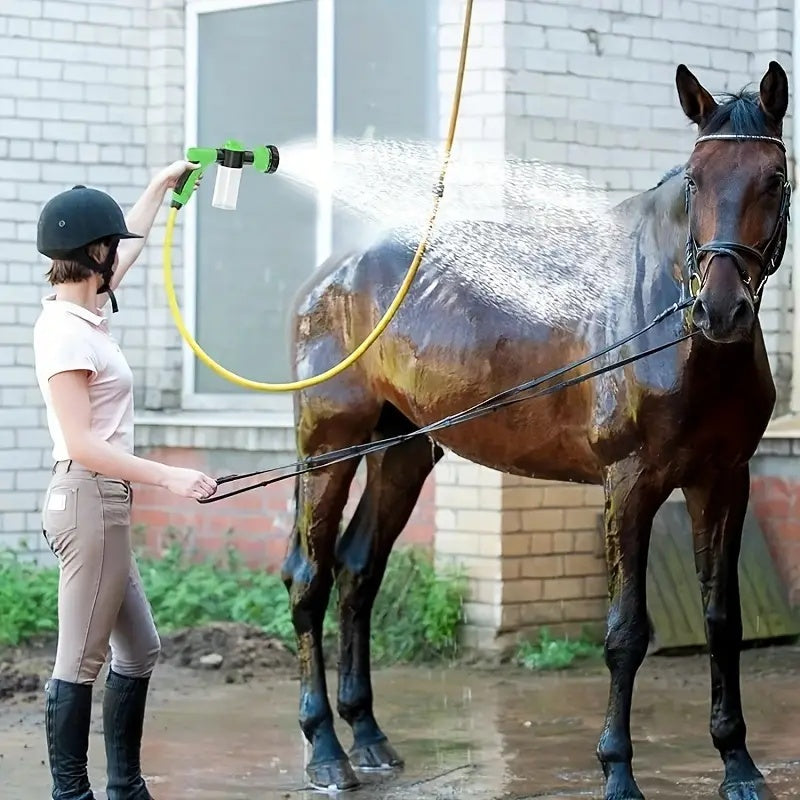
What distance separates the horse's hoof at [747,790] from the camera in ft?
18.6

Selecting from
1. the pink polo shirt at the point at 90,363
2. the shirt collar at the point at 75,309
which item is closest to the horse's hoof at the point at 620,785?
the pink polo shirt at the point at 90,363

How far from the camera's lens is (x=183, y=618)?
9.26 m

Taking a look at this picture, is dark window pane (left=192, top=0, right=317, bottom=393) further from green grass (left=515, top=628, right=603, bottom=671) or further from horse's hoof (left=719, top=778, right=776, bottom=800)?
horse's hoof (left=719, top=778, right=776, bottom=800)

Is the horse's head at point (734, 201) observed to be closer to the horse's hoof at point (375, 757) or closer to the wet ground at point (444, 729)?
the wet ground at point (444, 729)

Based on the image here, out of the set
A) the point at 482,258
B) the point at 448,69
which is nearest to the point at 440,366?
the point at 482,258

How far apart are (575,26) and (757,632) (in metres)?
3.30

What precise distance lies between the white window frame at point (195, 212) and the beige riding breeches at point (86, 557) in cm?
477

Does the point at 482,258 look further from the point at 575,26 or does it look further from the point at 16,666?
the point at 16,666

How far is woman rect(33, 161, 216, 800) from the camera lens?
15.8ft

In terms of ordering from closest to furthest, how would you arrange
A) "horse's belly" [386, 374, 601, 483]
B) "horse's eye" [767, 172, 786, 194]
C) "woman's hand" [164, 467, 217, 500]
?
"woman's hand" [164, 467, 217, 500], "horse's eye" [767, 172, 786, 194], "horse's belly" [386, 374, 601, 483]

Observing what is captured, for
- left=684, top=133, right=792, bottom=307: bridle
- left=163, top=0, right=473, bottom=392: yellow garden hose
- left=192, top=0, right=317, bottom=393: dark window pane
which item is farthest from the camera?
left=192, top=0, right=317, bottom=393: dark window pane

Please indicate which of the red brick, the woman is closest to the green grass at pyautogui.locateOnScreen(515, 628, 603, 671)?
the red brick

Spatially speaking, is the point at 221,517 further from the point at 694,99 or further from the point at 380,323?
Answer: the point at 694,99

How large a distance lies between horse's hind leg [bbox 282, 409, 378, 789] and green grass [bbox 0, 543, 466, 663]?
1.98 metres
